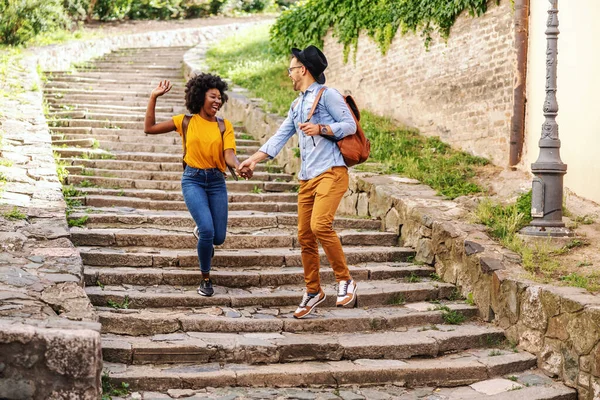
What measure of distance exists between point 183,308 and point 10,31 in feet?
40.5

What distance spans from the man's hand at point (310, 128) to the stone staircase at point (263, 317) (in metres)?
1.50

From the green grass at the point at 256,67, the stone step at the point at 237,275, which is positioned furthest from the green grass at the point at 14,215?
the green grass at the point at 256,67

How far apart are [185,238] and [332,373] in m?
2.74

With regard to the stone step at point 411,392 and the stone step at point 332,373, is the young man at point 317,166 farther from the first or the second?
the stone step at point 411,392

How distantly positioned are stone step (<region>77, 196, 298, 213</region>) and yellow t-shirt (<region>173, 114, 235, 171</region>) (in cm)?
281

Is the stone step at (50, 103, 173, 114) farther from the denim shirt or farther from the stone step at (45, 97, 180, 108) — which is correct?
the denim shirt

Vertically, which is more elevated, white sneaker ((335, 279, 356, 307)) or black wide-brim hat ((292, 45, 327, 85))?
black wide-brim hat ((292, 45, 327, 85))

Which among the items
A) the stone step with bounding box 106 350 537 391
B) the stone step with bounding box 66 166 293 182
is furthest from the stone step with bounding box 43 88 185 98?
the stone step with bounding box 106 350 537 391

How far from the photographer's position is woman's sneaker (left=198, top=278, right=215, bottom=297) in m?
6.75

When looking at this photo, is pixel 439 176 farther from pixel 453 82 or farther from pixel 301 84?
pixel 301 84

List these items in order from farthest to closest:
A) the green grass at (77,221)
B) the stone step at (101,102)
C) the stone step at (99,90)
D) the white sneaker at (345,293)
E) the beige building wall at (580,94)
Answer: the stone step at (99,90) → the stone step at (101,102) → the beige building wall at (580,94) → the green grass at (77,221) → the white sneaker at (345,293)

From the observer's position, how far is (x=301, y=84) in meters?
6.41

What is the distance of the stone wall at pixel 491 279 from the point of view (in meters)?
5.78

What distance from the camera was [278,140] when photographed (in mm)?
6480
